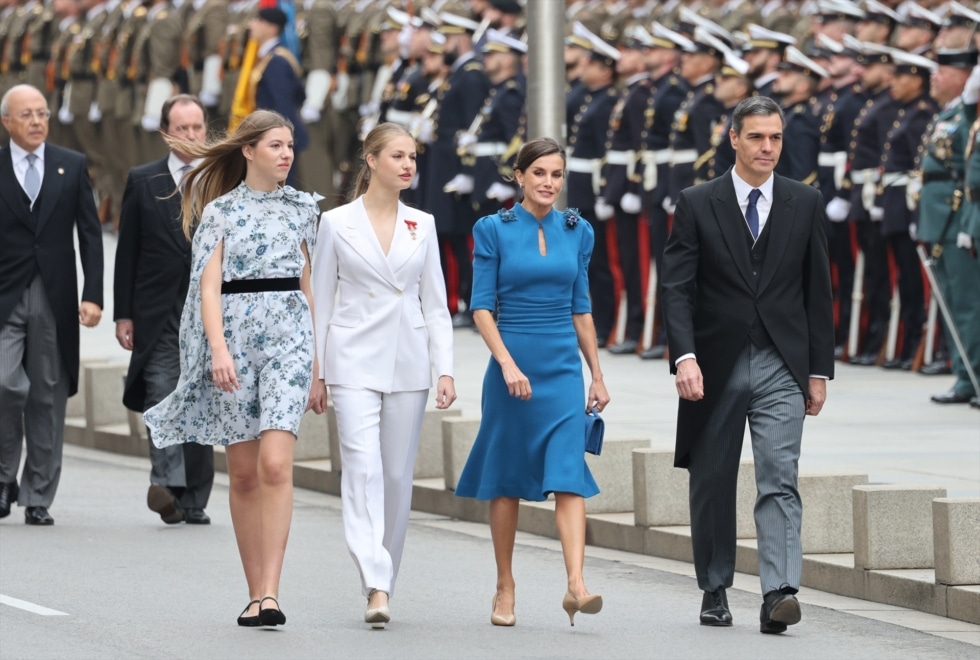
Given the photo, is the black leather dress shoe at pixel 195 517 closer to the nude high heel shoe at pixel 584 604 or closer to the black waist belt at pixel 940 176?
the nude high heel shoe at pixel 584 604

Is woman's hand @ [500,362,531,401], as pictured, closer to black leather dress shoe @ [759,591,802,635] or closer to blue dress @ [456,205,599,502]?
blue dress @ [456,205,599,502]

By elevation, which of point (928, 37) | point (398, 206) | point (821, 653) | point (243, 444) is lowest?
point (821, 653)

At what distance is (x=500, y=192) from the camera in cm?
2042

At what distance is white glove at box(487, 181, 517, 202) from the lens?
Result: 20281mm

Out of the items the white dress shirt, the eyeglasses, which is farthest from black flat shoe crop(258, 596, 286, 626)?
the eyeglasses

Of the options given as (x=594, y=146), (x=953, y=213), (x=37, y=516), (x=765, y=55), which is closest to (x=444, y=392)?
(x=37, y=516)

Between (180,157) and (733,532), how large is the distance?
13.5ft

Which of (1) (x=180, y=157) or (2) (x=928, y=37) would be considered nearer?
(1) (x=180, y=157)

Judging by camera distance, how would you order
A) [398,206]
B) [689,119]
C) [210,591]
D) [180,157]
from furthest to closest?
[689,119] < [180,157] < [210,591] < [398,206]

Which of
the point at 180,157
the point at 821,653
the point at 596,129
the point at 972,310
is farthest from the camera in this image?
the point at 596,129

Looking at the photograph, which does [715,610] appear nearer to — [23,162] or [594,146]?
[23,162]

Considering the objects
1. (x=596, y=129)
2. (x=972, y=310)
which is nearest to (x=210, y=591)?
(x=972, y=310)

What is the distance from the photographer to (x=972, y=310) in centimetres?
1622

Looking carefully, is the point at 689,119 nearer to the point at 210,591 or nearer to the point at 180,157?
the point at 180,157
